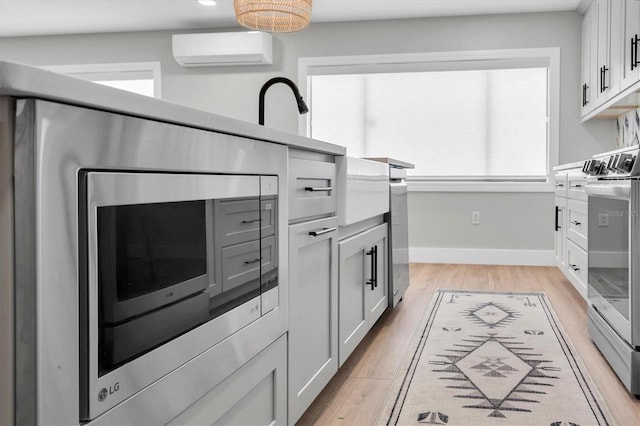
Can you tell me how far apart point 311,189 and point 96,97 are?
1.01m

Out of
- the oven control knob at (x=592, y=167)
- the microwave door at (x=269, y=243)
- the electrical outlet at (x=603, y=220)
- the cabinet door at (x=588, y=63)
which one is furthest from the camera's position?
the cabinet door at (x=588, y=63)

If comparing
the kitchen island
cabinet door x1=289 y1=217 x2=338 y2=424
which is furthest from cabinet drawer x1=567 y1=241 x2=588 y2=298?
the kitchen island

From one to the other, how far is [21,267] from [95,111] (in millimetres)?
219

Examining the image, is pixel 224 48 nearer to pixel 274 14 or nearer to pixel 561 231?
pixel 274 14

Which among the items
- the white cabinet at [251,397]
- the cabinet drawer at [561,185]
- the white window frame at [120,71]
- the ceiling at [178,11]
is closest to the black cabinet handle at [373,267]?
the white cabinet at [251,397]

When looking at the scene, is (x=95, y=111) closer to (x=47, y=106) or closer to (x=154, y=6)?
(x=47, y=106)

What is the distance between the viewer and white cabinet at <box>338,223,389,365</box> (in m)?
2.08

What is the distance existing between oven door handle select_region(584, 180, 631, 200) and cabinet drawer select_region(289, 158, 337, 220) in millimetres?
1013

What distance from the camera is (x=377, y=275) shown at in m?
2.73

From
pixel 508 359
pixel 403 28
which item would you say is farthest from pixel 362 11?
pixel 508 359

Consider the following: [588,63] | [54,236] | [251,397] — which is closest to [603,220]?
[251,397]

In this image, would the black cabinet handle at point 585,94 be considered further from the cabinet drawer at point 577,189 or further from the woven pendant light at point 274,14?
the woven pendant light at point 274,14

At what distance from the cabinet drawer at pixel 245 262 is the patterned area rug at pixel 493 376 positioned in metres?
0.78

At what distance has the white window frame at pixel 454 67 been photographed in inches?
199
